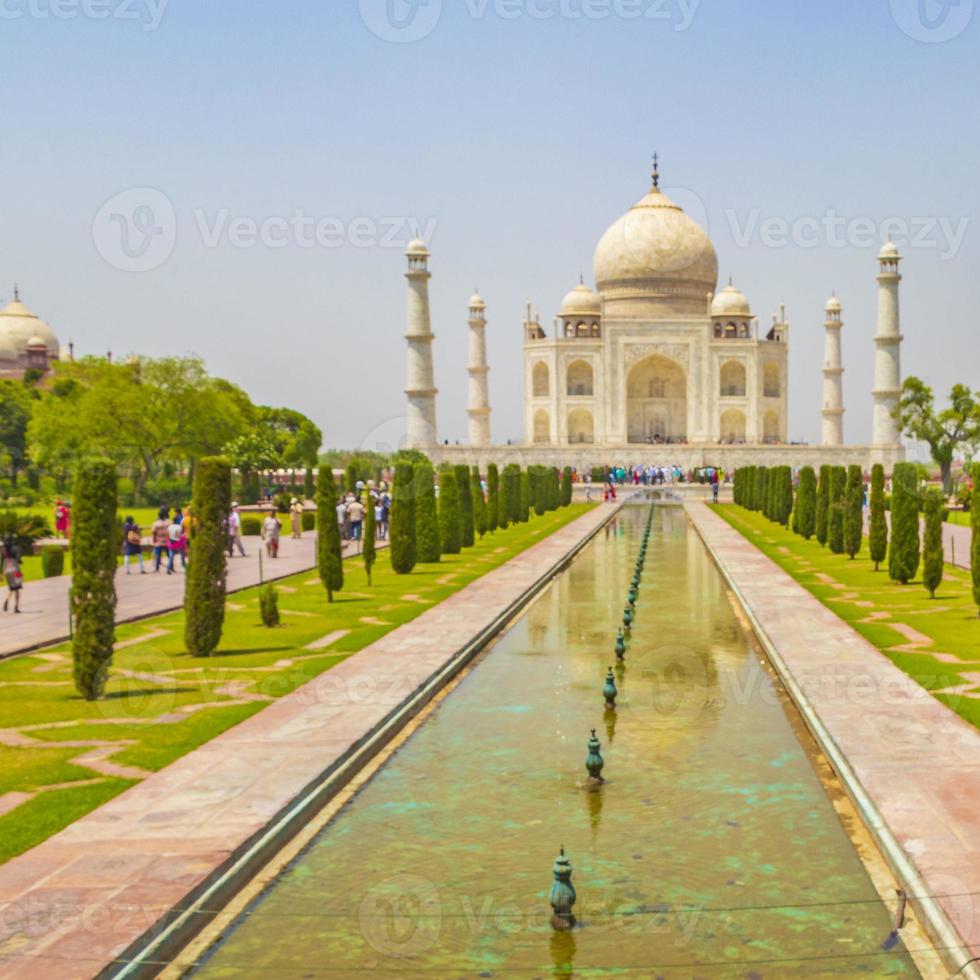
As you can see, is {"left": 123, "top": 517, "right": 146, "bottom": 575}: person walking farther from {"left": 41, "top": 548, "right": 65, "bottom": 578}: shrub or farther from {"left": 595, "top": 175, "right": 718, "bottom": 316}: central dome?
{"left": 595, "top": 175, "right": 718, "bottom": 316}: central dome

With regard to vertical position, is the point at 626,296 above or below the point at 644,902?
above

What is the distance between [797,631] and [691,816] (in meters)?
6.66

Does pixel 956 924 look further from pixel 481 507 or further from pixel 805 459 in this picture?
pixel 805 459

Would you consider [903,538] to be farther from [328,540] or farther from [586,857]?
[586,857]

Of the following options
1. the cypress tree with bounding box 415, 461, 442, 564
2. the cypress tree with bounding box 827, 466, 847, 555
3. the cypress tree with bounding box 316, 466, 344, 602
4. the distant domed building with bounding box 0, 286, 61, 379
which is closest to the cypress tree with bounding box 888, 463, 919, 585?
the cypress tree with bounding box 827, 466, 847, 555

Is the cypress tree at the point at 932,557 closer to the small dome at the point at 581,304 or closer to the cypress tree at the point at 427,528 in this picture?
the cypress tree at the point at 427,528

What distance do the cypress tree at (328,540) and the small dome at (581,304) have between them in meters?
51.3

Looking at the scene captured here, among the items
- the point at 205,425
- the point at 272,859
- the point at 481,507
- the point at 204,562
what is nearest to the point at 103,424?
the point at 205,425

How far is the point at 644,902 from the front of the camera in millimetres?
6051

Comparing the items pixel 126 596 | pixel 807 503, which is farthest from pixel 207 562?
pixel 807 503

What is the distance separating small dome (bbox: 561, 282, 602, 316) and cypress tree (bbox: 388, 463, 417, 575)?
155ft

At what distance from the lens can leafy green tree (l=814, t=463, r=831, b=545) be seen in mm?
24811

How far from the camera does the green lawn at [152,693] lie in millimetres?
7855

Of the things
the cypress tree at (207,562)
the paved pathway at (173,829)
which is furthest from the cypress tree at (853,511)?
the cypress tree at (207,562)
